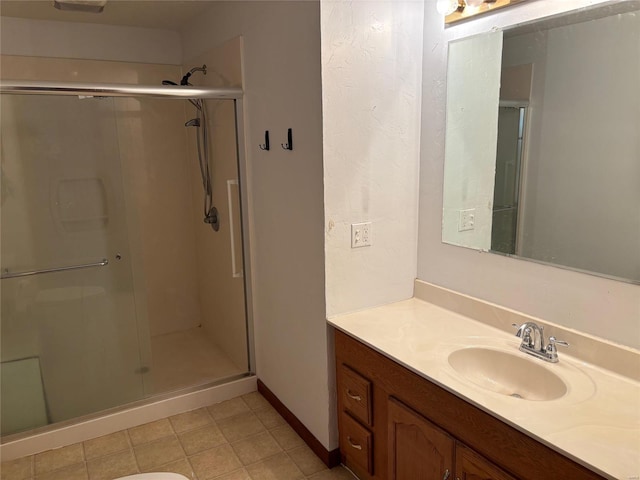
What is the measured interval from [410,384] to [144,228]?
257cm

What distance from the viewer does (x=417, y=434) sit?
168 centimetres

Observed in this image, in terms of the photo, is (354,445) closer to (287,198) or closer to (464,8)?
(287,198)

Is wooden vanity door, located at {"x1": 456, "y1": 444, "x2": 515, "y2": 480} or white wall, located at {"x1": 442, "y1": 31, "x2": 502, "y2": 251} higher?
white wall, located at {"x1": 442, "y1": 31, "x2": 502, "y2": 251}

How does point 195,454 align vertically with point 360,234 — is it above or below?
below

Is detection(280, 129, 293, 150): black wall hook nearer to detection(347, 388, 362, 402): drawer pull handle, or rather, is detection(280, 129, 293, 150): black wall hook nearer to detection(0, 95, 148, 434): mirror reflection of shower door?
detection(0, 95, 148, 434): mirror reflection of shower door

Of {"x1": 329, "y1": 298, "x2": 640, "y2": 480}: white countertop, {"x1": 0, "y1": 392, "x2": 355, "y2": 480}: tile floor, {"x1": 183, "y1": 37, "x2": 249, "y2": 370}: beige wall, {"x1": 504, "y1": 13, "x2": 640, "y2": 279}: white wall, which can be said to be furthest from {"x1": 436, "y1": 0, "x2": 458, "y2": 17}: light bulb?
{"x1": 0, "y1": 392, "x2": 355, "y2": 480}: tile floor

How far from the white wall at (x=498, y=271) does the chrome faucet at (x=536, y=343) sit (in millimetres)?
114

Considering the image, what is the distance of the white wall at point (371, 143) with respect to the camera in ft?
6.47

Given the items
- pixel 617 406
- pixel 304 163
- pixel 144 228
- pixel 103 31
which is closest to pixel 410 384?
pixel 617 406

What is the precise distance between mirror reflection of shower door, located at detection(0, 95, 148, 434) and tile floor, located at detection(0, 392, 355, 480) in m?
0.23

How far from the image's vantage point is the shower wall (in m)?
3.36

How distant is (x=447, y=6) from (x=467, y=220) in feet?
2.93

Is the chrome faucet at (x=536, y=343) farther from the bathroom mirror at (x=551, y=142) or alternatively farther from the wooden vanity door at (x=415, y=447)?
the wooden vanity door at (x=415, y=447)

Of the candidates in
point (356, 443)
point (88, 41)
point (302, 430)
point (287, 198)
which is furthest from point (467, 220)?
point (88, 41)
